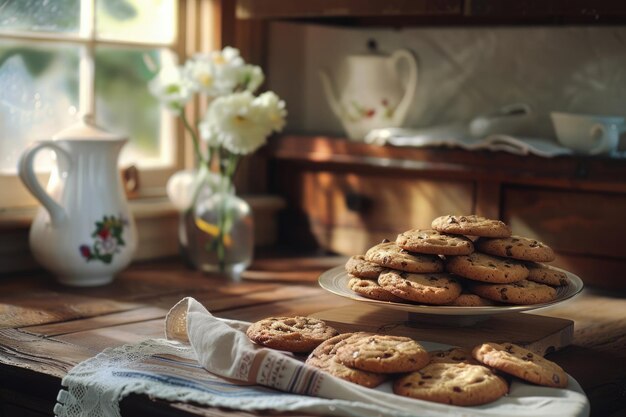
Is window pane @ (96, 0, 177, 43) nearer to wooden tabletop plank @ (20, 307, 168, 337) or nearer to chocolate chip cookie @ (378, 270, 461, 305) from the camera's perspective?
wooden tabletop plank @ (20, 307, 168, 337)

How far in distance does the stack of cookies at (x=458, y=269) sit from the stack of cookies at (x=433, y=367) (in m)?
0.11

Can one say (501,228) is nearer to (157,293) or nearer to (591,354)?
(591,354)

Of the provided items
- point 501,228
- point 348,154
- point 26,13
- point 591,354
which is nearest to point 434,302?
point 501,228

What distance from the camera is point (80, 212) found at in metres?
1.83

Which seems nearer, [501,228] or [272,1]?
[501,228]

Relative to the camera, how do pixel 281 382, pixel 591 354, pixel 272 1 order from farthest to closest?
pixel 272 1 → pixel 591 354 → pixel 281 382

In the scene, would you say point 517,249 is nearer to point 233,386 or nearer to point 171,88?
point 233,386

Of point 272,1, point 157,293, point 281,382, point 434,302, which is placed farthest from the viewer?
point 272,1

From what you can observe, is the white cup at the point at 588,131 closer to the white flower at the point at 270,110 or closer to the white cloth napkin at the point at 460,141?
the white cloth napkin at the point at 460,141

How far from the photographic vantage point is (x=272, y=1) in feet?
6.98

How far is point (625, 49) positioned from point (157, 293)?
105cm

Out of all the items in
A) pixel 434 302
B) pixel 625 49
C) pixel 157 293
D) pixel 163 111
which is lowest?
pixel 157 293

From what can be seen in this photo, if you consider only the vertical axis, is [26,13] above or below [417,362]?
above

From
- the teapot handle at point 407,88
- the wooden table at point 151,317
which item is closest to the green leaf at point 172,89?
the wooden table at point 151,317
